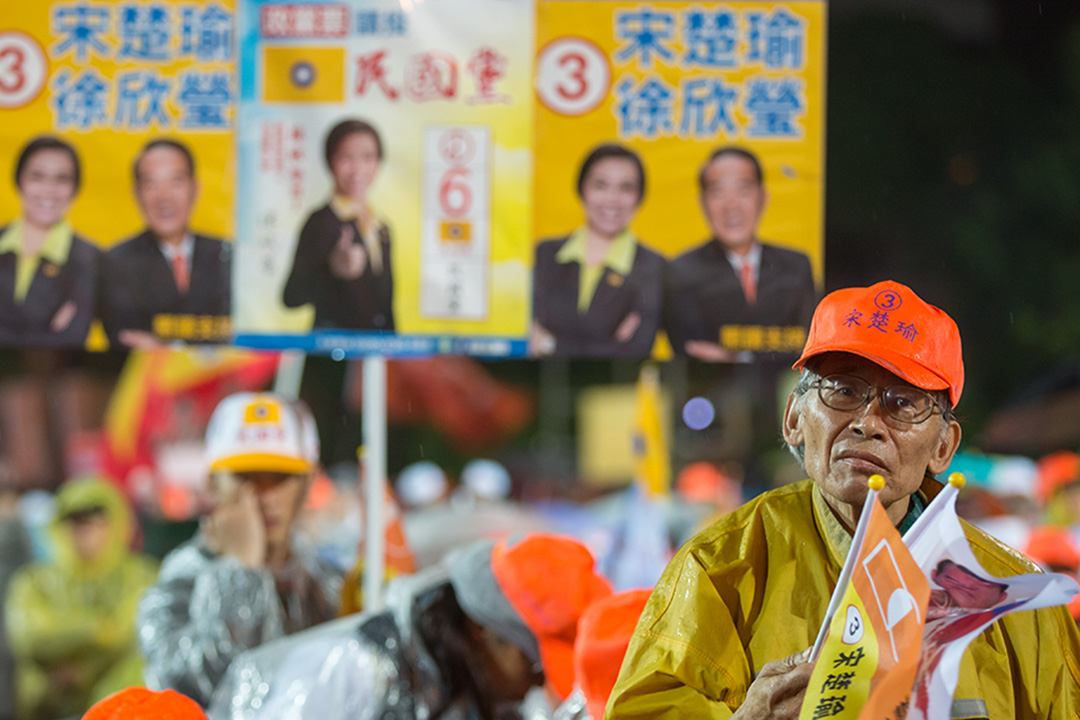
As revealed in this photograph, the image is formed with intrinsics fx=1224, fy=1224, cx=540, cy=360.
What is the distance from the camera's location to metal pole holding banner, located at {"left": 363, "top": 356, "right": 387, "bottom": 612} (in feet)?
14.6

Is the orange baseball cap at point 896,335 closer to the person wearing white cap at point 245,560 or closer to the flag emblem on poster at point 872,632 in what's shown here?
the flag emblem on poster at point 872,632

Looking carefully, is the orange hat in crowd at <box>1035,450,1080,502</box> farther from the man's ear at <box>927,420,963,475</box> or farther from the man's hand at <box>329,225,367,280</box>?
the man's ear at <box>927,420,963,475</box>

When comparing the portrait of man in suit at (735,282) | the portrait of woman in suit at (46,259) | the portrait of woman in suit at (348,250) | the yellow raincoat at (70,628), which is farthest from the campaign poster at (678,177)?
the yellow raincoat at (70,628)

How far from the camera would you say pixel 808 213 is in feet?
14.1

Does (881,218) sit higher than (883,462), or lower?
higher

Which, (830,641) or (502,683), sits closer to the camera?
(830,641)

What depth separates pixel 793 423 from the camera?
7.54 ft

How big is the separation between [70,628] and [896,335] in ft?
23.5

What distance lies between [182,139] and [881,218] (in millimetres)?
2767

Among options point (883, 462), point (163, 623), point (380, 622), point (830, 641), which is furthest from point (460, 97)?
point (830, 641)

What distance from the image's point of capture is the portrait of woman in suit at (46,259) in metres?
4.41

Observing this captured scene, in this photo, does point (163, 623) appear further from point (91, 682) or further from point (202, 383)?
point (202, 383)

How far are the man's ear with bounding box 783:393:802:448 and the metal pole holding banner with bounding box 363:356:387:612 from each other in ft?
7.63

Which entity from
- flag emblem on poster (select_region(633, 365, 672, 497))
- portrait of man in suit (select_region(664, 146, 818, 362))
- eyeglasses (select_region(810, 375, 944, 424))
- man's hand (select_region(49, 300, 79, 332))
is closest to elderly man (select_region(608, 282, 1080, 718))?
eyeglasses (select_region(810, 375, 944, 424))
